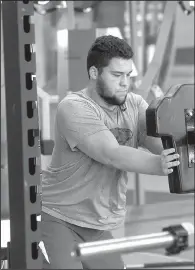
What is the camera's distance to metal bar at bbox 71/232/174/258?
3.91 ft


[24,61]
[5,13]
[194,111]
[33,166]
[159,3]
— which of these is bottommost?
[33,166]

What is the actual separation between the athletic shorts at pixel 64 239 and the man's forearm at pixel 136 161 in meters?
0.40

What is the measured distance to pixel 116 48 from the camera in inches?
79.8

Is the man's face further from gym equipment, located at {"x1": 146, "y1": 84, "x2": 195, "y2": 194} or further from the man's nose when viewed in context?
Answer: gym equipment, located at {"x1": 146, "y1": 84, "x2": 195, "y2": 194}

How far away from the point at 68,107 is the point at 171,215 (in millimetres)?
3338

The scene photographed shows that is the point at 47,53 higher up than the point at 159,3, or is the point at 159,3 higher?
the point at 159,3

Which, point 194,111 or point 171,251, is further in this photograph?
point 194,111

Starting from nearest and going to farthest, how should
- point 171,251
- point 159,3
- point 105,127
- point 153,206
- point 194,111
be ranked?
point 171,251, point 194,111, point 105,127, point 153,206, point 159,3

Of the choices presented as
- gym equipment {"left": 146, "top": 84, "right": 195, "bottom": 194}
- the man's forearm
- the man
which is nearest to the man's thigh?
the man

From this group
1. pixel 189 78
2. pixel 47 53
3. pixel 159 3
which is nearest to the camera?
pixel 47 53

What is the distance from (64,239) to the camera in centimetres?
217

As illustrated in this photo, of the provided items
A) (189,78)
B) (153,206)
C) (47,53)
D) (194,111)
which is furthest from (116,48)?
(189,78)

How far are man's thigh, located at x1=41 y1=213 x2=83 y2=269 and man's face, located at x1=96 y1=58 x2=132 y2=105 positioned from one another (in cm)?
50

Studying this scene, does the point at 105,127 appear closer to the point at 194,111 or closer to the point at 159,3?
the point at 194,111
